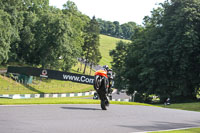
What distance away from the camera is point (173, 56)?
41.3 metres

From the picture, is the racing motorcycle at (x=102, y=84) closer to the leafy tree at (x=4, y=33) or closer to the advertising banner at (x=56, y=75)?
the advertising banner at (x=56, y=75)

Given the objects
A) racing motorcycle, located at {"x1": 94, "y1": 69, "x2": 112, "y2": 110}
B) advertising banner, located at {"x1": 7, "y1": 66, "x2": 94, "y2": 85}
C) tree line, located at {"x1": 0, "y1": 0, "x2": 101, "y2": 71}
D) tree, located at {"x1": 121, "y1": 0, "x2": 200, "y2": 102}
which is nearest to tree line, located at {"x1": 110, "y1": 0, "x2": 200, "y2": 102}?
tree, located at {"x1": 121, "y1": 0, "x2": 200, "y2": 102}

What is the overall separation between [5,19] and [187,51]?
103 ft

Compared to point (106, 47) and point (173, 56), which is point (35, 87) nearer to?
point (173, 56)

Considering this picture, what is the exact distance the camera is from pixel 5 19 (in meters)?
56.1

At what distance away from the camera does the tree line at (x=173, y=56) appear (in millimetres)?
41156

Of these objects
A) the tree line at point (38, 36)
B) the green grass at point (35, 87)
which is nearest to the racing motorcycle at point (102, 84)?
the green grass at point (35, 87)

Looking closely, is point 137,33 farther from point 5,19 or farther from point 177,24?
point 5,19

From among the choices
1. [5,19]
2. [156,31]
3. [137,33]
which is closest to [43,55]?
[5,19]

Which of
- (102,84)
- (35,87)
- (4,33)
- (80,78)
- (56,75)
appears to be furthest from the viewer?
(35,87)

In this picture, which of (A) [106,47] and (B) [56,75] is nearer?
(B) [56,75]

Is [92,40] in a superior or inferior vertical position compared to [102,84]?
superior

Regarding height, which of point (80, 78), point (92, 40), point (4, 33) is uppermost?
point (92, 40)

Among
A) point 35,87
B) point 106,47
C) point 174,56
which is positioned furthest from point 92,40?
point 106,47
